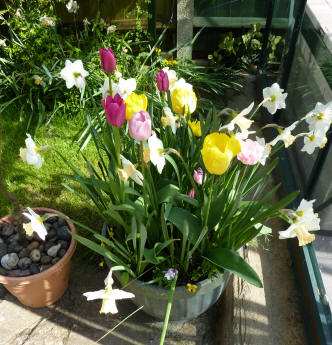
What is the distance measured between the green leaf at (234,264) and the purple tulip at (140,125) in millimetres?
496

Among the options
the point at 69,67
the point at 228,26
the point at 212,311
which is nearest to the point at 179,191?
the point at 69,67

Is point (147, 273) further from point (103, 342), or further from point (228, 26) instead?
point (228, 26)

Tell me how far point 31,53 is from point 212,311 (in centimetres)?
207

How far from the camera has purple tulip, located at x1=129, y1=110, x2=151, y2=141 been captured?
0.84 metres

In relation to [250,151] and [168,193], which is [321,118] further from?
[168,193]

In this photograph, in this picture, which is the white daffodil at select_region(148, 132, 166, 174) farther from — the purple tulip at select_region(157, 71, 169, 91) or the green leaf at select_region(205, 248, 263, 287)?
the green leaf at select_region(205, 248, 263, 287)

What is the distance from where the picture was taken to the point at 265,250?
5.45 feet

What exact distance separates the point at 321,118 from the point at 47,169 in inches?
64.7

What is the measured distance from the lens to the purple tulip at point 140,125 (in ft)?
2.77

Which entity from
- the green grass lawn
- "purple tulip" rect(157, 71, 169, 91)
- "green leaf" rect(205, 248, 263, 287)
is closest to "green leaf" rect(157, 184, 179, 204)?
"green leaf" rect(205, 248, 263, 287)

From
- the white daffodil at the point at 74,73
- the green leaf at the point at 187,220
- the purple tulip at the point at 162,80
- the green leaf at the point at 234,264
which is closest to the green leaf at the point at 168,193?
the green leaf at the point at 187,220

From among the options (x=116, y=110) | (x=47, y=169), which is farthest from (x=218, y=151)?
(x=47, y=169)

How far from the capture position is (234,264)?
109 cm

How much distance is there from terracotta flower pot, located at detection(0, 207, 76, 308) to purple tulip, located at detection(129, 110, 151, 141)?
826mm
